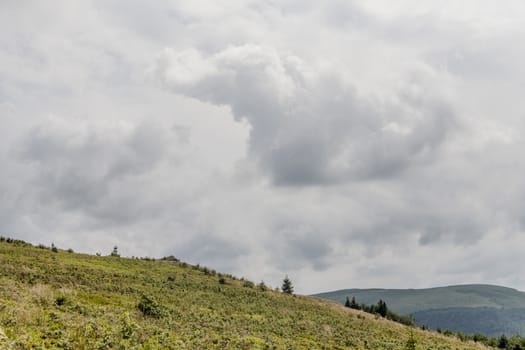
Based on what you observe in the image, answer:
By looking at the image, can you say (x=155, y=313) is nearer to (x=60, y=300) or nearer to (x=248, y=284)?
(x=60, y=300)

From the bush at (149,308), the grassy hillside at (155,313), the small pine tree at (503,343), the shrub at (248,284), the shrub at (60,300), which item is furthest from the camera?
the small pine tree at (503,343)

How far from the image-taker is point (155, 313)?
41.0 meters

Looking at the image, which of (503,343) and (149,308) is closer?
(149,308)

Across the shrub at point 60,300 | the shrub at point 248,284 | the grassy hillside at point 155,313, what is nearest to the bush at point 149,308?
the grassy hillside at point 155,313

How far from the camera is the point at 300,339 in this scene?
155 ft

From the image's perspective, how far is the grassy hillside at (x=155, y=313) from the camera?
23.2m

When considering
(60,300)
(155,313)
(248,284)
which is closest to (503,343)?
(248,284)

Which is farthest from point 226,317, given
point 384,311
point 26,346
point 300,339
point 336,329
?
point 384,311

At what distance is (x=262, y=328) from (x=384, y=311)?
9501 centimetres

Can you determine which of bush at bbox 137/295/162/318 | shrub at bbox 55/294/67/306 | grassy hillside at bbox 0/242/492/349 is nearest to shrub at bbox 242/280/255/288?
grassy hillside at bbox 0/242/492/349

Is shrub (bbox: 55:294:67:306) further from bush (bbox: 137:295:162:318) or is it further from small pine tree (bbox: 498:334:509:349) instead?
small pine tree (bbox: 498:334:509:349)

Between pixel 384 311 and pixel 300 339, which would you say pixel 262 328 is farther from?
pixel 384 311

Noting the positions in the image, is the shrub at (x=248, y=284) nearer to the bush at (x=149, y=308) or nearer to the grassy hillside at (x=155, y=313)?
the grassy hillside at (x=155, y=313)

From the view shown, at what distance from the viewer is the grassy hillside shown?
23.2 meters
